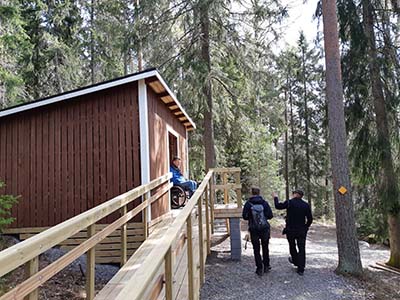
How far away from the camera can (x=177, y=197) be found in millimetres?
8664

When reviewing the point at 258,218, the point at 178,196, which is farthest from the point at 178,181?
the point at 258,218

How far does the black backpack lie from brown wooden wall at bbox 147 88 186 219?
193cm

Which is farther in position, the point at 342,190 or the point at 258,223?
the point at 342,190

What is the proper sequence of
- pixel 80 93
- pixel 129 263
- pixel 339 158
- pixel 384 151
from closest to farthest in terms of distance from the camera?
pixel 129 263 < pixel 80 93 < pixel 339 158 < pixel 384 151

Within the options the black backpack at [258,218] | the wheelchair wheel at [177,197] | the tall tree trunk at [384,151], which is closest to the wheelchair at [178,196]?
the wheelchair wheel at [177,197]

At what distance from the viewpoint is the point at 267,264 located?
274 inches

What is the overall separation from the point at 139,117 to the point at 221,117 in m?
6.29

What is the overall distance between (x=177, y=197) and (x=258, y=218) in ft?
8.61

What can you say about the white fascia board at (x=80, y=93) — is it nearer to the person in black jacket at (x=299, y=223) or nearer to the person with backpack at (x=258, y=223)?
the person with backpack at (x=258, y=223)

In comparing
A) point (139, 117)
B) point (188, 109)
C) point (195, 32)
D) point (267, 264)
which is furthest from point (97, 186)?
point (195, 32)

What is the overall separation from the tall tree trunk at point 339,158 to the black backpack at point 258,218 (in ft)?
5.98

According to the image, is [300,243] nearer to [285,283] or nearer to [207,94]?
[285,283]

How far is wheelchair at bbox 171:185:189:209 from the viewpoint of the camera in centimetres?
854

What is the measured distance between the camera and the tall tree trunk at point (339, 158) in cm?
720
